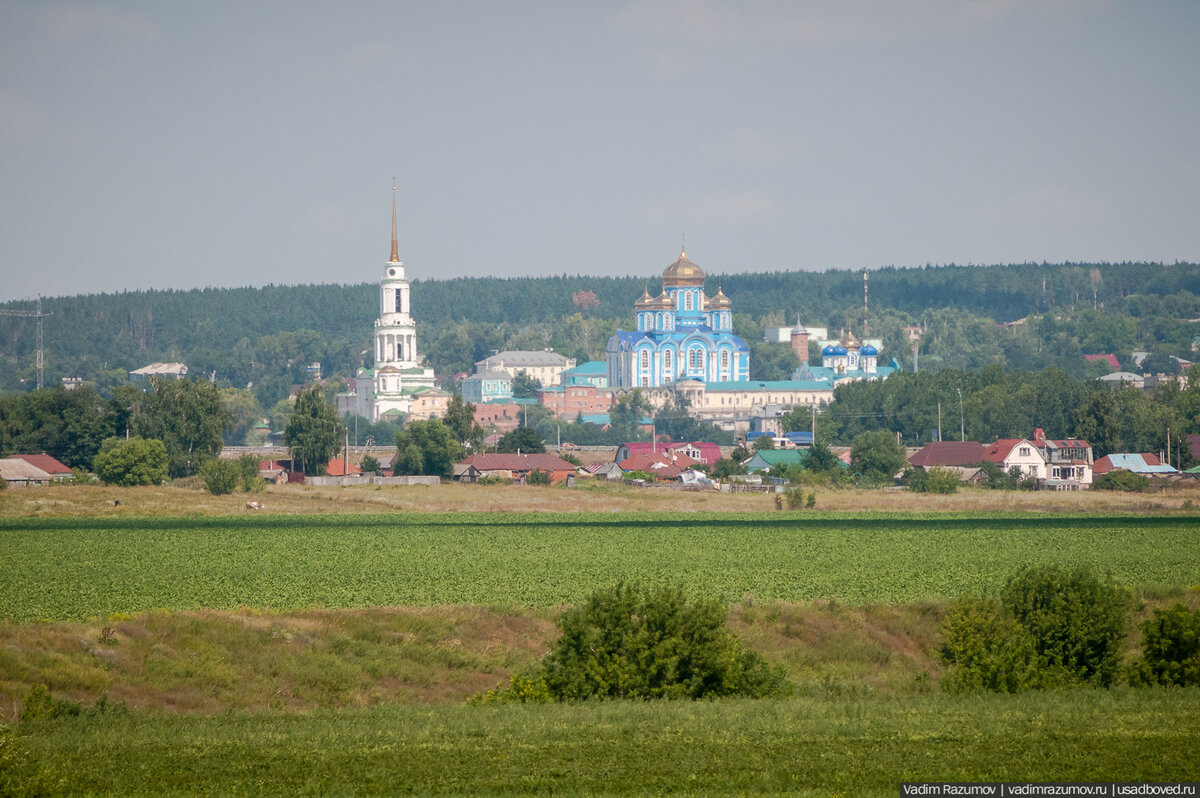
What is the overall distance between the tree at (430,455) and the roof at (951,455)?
74.8ft

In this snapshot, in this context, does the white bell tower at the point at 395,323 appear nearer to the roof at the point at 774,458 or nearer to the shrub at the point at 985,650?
the roof at the point at 774,458

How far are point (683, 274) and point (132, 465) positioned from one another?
90958 mm

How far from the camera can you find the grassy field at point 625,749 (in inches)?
600

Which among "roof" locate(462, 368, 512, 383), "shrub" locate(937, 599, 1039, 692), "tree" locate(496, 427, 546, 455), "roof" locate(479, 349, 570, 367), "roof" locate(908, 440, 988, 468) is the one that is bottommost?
"shrub" locate(937, 599, 1039, 692)

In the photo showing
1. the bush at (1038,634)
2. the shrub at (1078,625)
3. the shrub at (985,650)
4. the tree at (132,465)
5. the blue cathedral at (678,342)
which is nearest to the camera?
the shrub at (985,650)

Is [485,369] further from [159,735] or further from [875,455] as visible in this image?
[159,735]

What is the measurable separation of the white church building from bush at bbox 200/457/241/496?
285 ft

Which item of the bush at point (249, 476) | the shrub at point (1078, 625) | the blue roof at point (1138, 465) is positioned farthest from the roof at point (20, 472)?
the shrub at point (1078, 625)

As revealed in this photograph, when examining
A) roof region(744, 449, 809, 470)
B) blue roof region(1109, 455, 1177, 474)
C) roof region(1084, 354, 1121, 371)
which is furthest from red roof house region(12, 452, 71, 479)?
roof region(1084, 354, 1121, 371)

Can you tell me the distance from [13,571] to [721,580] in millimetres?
13736

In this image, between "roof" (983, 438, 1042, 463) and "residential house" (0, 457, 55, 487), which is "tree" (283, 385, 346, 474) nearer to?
"residential house" (0, 457, 55, 487)

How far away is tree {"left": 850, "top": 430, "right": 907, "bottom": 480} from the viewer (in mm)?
77688

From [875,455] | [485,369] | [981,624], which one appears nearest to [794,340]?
[485,369]

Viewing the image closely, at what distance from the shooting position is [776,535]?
137 feet
